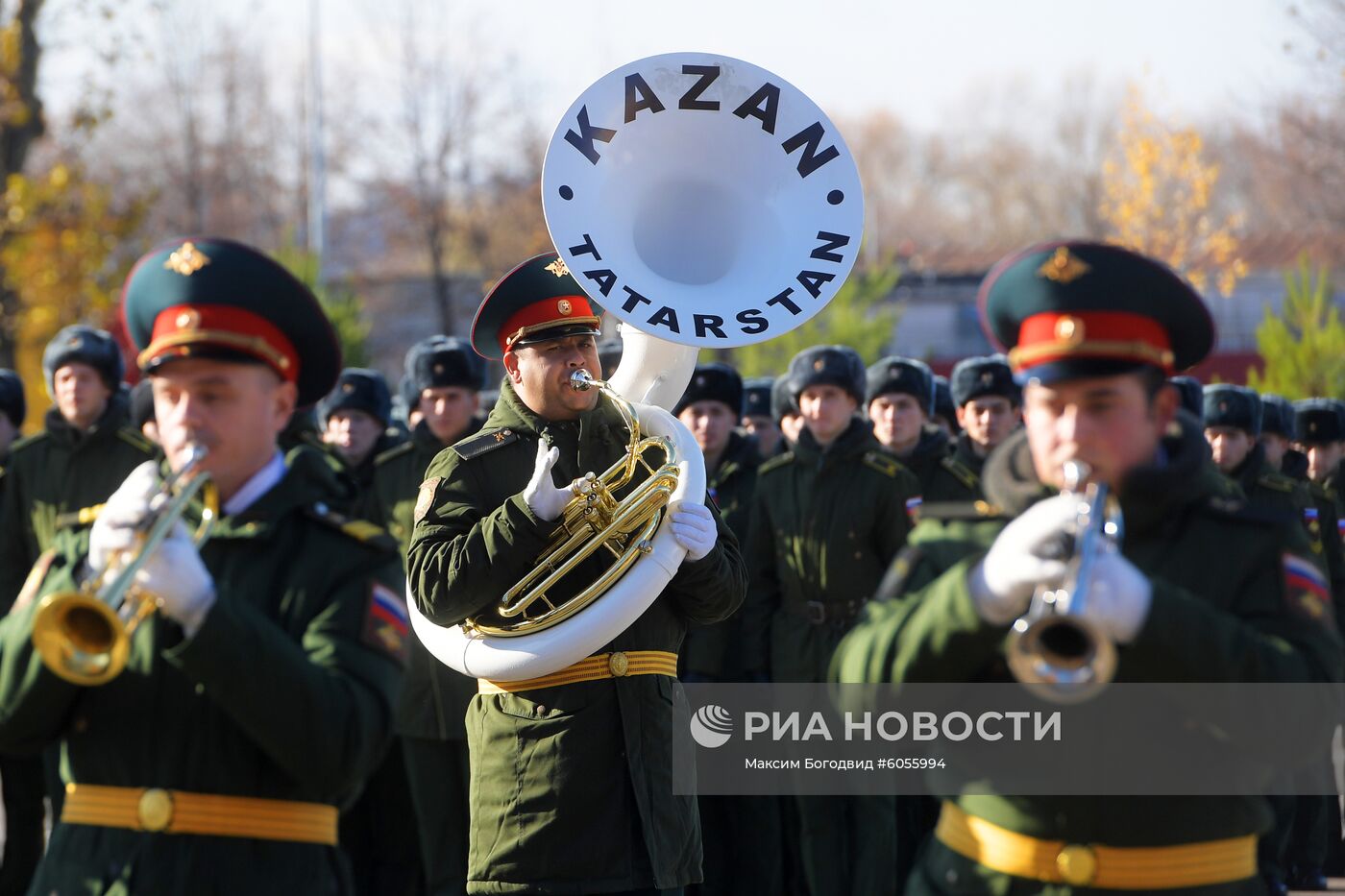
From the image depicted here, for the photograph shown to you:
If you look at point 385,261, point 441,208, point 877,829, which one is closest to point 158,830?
point 877,829

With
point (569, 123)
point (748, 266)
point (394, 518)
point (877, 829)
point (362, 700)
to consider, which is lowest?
point (877, 829)

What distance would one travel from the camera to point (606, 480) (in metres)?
5.14

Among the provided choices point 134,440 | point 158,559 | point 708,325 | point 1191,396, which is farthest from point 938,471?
point 158,559

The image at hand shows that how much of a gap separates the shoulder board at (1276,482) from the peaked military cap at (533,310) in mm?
4726

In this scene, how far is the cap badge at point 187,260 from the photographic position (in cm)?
375

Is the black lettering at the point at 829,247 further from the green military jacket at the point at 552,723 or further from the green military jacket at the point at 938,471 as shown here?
the green military jacket at the point at 938,471

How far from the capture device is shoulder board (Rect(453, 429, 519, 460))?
5270 millimetres

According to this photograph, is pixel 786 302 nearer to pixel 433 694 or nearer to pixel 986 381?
pixel 433 694

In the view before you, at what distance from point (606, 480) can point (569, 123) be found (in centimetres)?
106

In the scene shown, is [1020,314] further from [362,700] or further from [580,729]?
[580,729]

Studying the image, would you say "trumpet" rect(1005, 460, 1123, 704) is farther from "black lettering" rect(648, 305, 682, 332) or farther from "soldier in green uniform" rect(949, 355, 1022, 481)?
"soldier in green uniform" rect(949, 355, 1022, 481)

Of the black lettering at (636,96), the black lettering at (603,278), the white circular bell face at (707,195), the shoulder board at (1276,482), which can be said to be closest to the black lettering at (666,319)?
the white circular bell face at (707,195)

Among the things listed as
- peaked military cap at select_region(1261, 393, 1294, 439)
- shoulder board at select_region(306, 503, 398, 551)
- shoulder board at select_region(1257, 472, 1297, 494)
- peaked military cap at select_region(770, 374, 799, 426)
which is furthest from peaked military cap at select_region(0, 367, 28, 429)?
shoulder board at select_region(306, 503, 398, 551)

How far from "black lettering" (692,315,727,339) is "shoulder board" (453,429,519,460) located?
0.59 m
